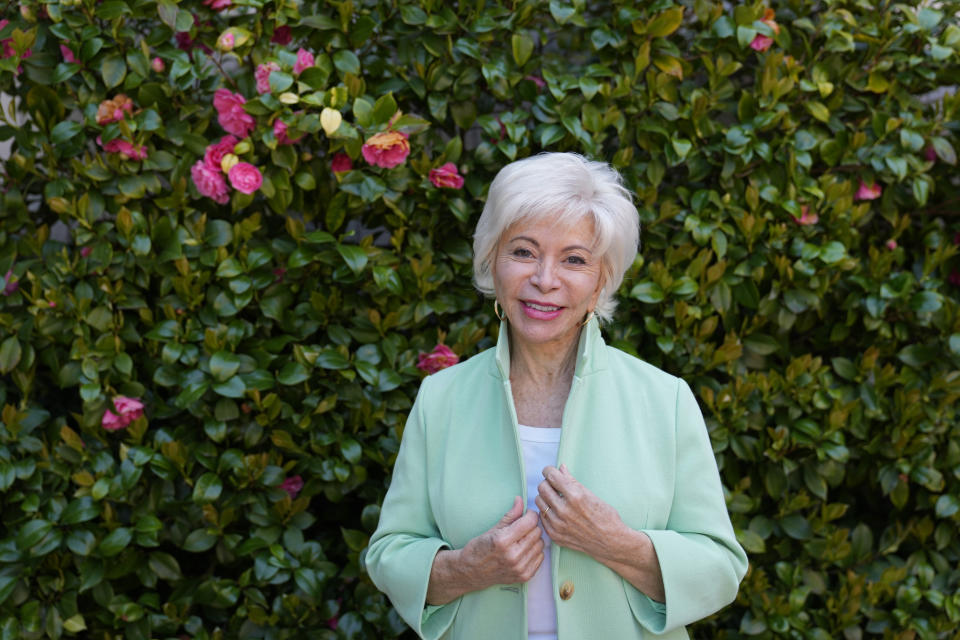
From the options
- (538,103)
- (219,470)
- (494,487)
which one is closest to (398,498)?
(494,487)

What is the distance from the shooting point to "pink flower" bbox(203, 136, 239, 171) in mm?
2580

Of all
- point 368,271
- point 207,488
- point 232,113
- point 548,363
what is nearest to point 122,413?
point 207,488

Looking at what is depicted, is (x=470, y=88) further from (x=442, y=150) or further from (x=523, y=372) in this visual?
(x=523, y=372)

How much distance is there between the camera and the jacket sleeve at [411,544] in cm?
184

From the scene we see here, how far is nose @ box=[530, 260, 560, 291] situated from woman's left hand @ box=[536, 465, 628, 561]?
0.37 meters

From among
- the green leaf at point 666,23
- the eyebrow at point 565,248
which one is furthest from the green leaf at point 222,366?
the green leaf at point 666,23

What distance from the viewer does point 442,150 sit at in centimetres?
275

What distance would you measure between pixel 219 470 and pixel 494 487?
1.12 m

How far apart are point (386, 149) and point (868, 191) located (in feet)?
5.09

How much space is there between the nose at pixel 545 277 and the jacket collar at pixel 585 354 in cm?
17

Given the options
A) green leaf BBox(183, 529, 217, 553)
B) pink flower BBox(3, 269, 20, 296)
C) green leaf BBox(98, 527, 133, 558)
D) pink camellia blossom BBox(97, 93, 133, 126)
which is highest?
pink camellia blossom BBox(97, 93, 133, 126)

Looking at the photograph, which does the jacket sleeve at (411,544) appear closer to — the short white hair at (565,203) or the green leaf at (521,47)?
the short white hair at (565,203)

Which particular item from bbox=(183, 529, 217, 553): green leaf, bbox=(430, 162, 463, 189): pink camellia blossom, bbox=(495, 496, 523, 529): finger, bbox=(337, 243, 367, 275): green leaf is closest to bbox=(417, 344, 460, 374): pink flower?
bbox=(337, 243, 367, 275): green leaf

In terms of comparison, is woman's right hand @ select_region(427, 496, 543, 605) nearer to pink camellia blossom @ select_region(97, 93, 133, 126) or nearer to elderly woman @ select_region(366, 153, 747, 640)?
elderly woman @ select_region(366, 153, 747, 640)
